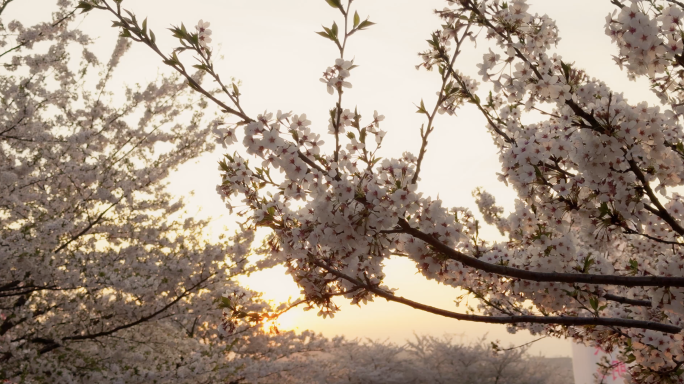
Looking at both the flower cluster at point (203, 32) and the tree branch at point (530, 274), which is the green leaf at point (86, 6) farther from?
the tree branch at point (530, 274)

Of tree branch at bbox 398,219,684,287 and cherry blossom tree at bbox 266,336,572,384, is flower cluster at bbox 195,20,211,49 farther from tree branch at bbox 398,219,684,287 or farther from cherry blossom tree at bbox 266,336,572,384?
cherry blossom tree at bbox 266,336,572,384

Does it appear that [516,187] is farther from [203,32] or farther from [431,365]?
[431,365]

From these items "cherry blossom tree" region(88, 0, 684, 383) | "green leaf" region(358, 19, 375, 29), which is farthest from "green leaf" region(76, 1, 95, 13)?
"green leaf" region(358, 19, 375, 29)

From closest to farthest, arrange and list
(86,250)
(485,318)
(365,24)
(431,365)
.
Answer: (365,24)
(485,318)
(86,250)
(431,365)

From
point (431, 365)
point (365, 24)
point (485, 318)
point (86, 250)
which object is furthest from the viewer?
point (431, 365)

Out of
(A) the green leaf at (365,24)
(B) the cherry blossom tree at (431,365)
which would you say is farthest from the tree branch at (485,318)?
(B) the cherry blossom tree at (431,365)

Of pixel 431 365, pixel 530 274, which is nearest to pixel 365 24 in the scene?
pixel 530 274

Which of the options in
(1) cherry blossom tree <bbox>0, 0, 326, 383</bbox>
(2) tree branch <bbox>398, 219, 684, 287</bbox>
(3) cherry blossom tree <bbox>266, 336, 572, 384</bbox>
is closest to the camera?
(2) tree branch <bbox>398, 219, 684, 287</bbox>

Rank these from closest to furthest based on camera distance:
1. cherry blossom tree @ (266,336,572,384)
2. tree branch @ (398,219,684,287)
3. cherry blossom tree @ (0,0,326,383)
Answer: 1. tree branch @ (398,219,684,287)
2. cherry blossom tree @ (0,0,326,383)
3. cherry blossom tree @ (266,336,572,384)

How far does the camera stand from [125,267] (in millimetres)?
7293

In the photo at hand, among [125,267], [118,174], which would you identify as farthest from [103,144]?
[125,267]

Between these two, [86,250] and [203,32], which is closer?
[203,32]

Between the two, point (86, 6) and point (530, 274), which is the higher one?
point (86, 6)

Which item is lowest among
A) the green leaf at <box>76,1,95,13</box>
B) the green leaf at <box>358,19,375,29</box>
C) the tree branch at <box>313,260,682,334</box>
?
the tree branch at <box>313,260,682,334</box>
